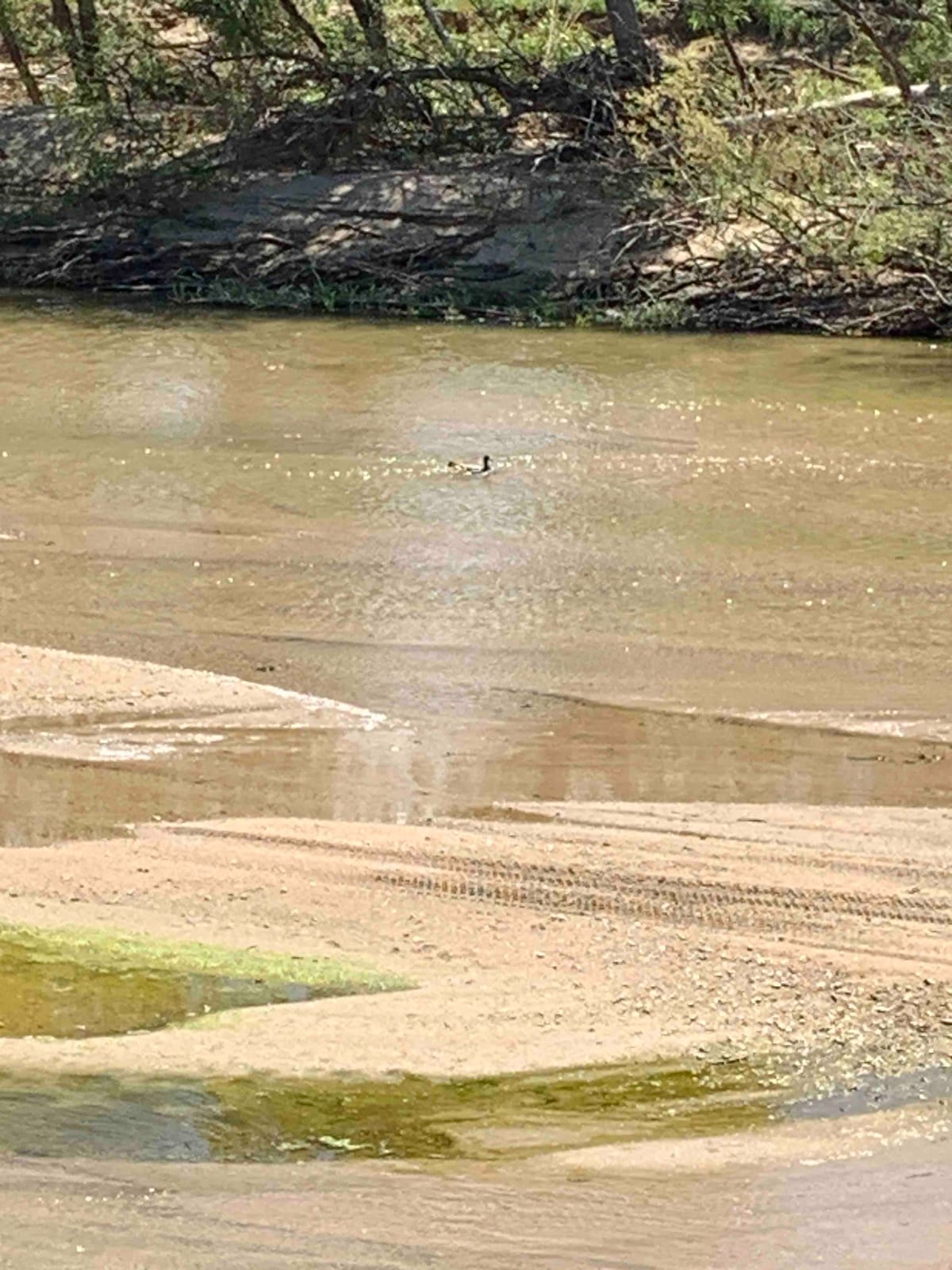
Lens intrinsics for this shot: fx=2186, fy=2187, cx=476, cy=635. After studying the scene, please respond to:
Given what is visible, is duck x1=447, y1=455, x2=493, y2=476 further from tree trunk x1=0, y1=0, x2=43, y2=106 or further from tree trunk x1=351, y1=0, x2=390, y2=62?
tree trunk x1=0, y1=0, x2=43, y2=106

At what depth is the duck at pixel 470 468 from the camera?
37.7 feet

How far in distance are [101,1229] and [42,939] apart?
1793 millimetres

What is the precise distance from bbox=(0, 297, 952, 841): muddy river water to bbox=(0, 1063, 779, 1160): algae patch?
182cm

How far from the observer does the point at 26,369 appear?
46.5 ft

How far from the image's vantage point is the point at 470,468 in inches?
454

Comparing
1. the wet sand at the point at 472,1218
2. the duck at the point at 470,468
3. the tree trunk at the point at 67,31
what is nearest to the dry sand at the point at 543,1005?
the wet sand at the point at 472,1218

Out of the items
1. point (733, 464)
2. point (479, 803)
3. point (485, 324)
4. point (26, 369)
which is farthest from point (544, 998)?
point (485, 324)

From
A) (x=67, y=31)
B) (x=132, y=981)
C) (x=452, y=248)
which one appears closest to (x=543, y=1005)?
(x=132, y=981)

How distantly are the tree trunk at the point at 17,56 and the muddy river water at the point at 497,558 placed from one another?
4857 millimetres

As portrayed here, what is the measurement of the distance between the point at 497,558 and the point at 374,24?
407 inches

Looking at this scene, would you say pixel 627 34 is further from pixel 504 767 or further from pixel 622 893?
pixel 622 893

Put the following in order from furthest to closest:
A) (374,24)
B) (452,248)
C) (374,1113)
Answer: (374,24) < (452,248) < (374,1113)

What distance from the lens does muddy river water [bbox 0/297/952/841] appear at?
7.32 meters

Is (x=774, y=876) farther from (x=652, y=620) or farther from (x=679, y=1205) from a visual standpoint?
(x=652, y=620)
